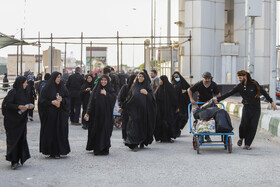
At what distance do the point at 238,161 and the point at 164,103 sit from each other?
3.28m

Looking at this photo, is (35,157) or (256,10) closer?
(35,157)

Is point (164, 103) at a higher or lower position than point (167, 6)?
lower

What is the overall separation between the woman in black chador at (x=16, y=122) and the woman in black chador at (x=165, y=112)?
401 centimetres

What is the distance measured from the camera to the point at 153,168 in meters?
8.02

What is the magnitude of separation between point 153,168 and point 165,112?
12.3ft

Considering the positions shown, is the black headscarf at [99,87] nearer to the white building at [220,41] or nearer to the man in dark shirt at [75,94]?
the man in dark shirt at [75,94]

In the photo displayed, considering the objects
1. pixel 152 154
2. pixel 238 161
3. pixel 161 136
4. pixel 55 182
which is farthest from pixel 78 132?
pixel 55 182

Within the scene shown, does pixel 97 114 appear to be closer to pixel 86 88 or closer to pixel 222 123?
pixel 222 123

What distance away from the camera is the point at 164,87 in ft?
38.7

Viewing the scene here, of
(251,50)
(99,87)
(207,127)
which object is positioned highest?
(251,50)

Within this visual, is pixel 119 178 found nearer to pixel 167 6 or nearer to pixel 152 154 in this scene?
pixel 152 154

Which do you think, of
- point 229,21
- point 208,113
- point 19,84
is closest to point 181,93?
point 208,113

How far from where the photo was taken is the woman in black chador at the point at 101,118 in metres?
9.59

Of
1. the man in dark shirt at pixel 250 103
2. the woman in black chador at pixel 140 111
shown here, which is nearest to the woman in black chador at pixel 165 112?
the woman in black chador at pixel 140 111
